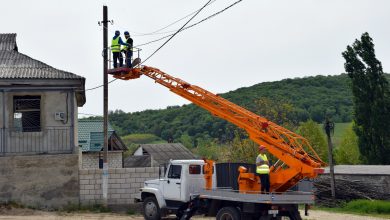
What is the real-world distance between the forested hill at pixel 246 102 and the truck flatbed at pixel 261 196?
218 feet

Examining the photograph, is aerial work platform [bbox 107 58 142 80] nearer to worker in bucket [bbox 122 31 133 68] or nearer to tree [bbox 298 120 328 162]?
worker in bucket [bbox 122 31 133 68]

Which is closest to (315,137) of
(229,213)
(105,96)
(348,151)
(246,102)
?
(348,151)

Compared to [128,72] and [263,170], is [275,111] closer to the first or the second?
[128,72]

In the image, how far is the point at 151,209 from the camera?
76.6 feet

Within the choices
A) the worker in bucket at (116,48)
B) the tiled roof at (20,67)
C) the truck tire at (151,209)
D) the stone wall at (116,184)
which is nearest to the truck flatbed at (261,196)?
the truck tire at (151,209)

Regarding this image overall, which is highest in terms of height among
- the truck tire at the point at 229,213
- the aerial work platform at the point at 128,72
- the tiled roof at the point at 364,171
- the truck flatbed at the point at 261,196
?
the aerial work platform at the point at 128,72

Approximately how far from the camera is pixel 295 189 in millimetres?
21484

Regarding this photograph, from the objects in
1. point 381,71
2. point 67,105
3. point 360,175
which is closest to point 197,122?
point 381,71

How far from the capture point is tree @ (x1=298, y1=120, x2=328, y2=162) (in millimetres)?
59031

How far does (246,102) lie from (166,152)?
27.1 meters

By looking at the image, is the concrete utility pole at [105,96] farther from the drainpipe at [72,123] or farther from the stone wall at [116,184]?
the drainpipe at [72,123]

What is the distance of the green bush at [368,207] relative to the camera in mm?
33394

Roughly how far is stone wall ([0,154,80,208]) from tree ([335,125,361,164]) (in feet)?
130

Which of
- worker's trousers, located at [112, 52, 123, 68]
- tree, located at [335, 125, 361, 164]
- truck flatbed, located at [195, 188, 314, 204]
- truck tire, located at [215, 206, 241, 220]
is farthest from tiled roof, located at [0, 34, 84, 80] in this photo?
tree, located at [335, 125, 361, 164]
